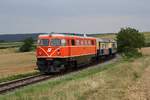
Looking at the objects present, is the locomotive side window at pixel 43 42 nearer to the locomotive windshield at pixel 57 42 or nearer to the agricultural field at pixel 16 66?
the locomotive windshield at pixel 57 42

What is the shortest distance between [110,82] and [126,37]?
66.6 metres

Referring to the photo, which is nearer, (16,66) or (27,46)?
(16,66)

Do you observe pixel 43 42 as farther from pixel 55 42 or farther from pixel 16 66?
pixel 16 66

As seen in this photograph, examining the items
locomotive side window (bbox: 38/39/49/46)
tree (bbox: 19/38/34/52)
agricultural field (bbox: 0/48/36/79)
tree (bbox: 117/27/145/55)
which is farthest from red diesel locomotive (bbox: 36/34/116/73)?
tree (bbox: 19/38/34/52)

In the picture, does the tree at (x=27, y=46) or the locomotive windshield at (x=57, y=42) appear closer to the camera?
the locomotive windshield at (x=57, y=42)

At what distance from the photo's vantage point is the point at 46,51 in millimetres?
31562

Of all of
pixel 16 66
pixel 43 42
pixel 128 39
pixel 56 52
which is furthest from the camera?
pixel 128 39

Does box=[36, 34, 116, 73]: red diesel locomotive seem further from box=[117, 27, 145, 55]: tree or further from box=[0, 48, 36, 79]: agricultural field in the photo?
box=[117, 27, 145, 55]: tree

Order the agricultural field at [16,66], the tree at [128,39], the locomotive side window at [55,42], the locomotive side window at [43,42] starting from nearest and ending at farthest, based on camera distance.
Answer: the locomotive side window at [55,42]
the locomotive side window at [43,42]
the agricultural field at [16,66]
the tree at [128,39]

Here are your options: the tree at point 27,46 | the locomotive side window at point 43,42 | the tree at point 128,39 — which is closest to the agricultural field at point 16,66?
the locomotive side window at point 43,42

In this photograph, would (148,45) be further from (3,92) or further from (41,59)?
(3,92)

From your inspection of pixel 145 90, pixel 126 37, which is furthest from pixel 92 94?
pixel 126 37

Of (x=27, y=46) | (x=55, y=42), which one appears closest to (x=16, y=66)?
Answer: (x=55, y=42)

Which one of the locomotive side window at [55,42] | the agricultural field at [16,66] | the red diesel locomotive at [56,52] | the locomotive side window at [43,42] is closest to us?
the red diesel locomotive at [56,52]
